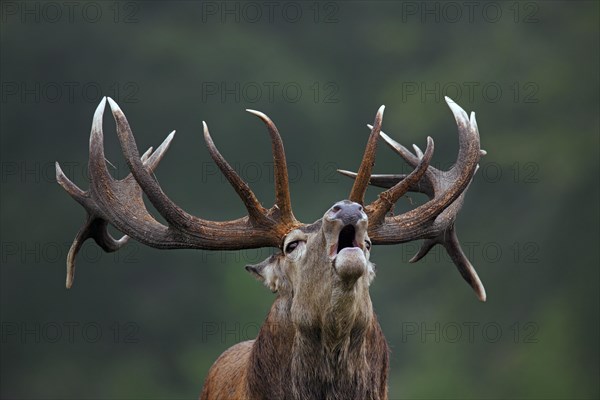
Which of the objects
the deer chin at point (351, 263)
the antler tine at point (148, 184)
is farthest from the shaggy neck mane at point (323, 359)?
the antler tine at point (148, 184)

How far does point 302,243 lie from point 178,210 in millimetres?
727

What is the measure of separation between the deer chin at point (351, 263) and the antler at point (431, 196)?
0.71 meters

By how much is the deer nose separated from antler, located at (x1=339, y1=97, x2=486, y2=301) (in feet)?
2.09

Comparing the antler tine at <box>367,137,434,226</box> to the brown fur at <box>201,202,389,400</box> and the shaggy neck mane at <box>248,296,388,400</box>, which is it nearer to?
the brown fur at <box>201,202,389,400</box>

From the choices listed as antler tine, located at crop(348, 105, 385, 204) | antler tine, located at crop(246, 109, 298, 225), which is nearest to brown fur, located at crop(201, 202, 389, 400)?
antler tine, located at crop(246, 109, 298, 225)

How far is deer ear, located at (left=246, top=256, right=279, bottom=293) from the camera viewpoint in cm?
637

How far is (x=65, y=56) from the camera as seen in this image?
1602 centimetres

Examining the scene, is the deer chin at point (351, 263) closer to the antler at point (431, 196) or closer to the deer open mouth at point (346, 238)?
the deer open mouth at point (346, 238)

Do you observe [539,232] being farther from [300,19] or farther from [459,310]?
[300,19]

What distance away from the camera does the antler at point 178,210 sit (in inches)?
251

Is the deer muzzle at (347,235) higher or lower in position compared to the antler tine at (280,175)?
lower

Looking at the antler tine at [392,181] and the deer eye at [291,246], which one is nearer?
the deer eye at [291,246]

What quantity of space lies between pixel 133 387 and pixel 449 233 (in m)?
8.87

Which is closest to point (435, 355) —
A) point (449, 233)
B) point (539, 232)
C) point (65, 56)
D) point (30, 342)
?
Answer: point (539, 232)
